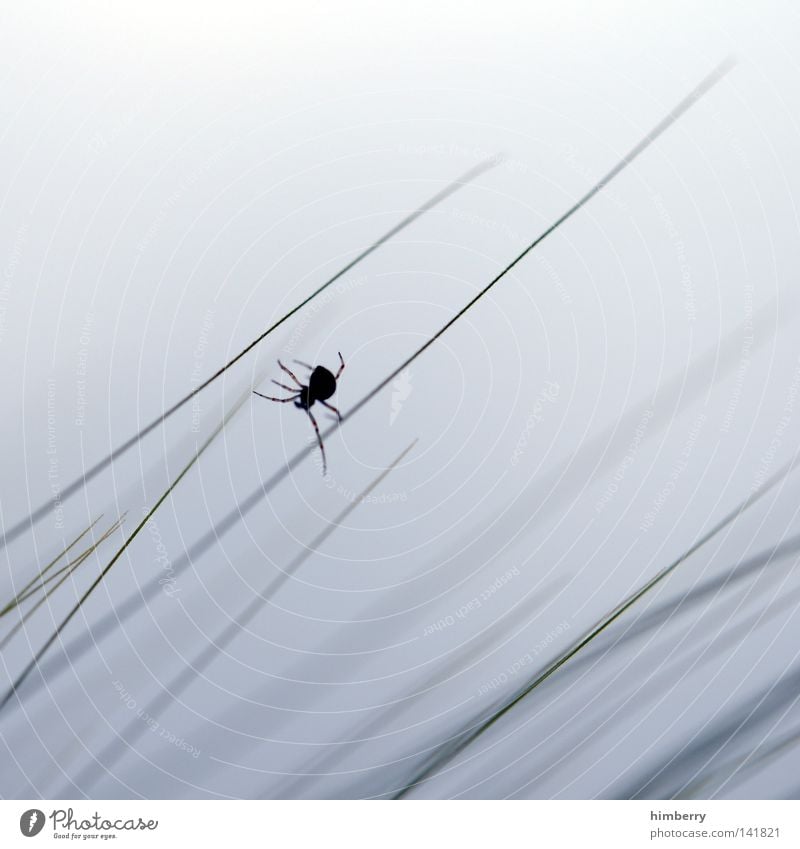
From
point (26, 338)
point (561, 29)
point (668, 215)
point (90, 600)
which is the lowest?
point (90, 600)

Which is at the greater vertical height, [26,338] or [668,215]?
[668,215]

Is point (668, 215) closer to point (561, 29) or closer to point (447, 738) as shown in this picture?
point (561, 29)

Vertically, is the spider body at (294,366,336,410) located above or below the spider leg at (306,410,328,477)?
above

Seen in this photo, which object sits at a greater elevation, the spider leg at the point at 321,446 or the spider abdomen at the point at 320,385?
the spider abdomen at the point at 320,385

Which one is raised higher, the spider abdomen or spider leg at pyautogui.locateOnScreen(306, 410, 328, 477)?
the spider abdomen

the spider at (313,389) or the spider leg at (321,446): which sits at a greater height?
the spider at (313,389)

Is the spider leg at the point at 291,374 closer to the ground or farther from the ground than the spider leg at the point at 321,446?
farther from the ground

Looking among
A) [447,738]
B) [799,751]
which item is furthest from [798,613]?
[447,738]
